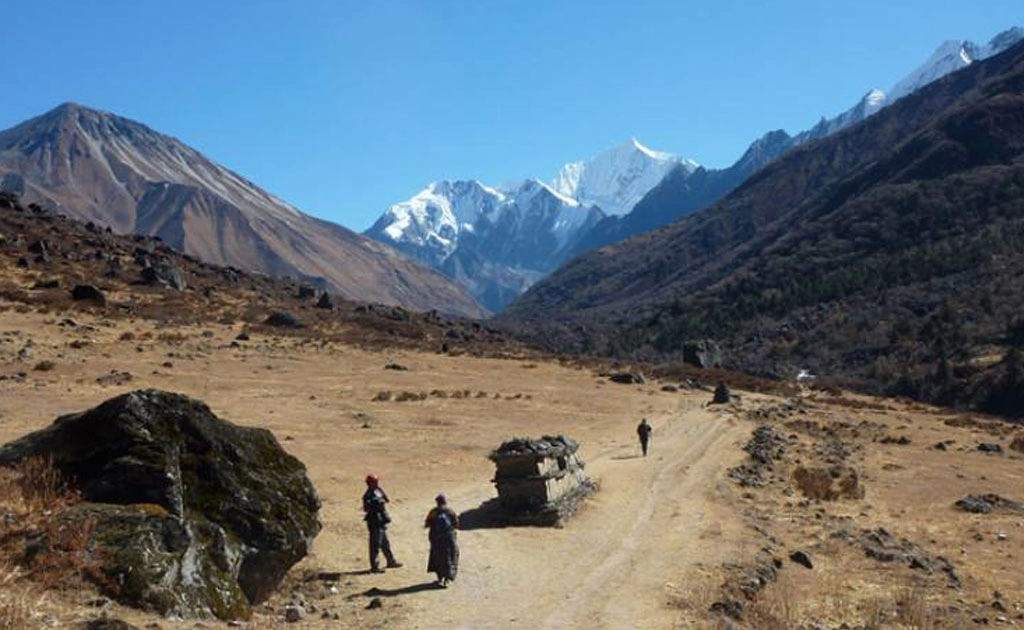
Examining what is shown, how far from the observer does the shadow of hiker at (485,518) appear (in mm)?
21891

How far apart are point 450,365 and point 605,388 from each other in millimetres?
11666

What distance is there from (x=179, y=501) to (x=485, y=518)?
1083 centimetres

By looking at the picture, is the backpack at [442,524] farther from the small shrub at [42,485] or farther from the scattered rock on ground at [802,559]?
the scattered rock on ground at [802,559]

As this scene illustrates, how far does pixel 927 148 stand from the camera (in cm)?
19375

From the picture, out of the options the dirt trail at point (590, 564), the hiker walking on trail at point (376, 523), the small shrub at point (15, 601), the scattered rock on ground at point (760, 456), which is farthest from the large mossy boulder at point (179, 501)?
the scattered rock on ground at point (760, 456)

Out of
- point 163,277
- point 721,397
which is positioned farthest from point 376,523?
point 163,277

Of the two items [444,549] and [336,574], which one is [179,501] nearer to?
[336,574]

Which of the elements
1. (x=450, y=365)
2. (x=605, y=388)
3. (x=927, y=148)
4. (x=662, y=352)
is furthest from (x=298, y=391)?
(x=927, y=148)

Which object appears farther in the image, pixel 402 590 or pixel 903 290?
pixel 903 290

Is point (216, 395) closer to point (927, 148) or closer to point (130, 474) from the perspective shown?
point (130, 474)

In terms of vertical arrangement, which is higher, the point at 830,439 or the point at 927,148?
the point at 927,148

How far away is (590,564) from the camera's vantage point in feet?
61.3

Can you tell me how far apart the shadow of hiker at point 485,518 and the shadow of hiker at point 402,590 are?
5230 millimetres

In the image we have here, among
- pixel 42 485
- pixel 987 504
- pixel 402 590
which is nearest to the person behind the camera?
pixel 42 485
